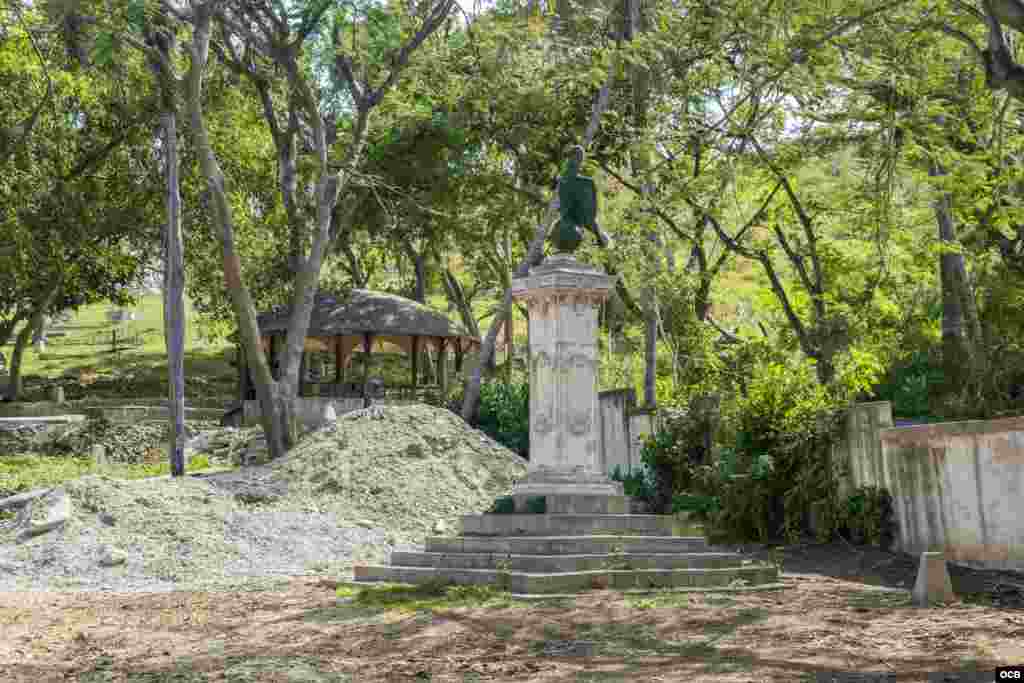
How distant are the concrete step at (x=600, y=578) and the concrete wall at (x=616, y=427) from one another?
8.77m

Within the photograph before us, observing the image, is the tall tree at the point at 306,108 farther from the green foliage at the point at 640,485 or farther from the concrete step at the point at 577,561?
the concrete step at the point at 577,561

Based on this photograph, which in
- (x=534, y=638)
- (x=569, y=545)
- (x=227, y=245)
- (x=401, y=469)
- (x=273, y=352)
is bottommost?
(x=534, y=638)

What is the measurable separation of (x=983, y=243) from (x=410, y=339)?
17.3 m

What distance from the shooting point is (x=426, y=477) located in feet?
64.2

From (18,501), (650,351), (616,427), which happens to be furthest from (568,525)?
(18,501)

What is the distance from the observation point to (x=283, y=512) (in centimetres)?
1734

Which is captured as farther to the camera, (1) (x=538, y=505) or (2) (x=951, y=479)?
(1) (x=538, y=505)

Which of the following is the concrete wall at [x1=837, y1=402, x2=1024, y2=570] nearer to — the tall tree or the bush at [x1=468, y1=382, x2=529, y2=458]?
the tall tree

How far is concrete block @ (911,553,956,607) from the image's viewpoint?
9.55 metres

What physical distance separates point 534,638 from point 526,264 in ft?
52.4

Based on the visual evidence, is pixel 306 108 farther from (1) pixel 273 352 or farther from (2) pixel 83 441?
(1) pixel 273 352

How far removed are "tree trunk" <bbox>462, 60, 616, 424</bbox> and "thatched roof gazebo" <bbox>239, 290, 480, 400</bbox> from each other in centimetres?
427

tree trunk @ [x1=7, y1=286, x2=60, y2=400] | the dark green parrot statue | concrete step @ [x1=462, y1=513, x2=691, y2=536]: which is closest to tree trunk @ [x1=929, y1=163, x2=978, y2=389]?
the dark green parrot statue

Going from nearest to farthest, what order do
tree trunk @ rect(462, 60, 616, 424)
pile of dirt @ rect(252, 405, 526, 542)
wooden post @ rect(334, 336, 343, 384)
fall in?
pile of dirt @ rect(252, 405, 526, 542), tree trunk @ rect(462, 60, 616, 424), wooden post @ rect(334, 336, 343, 384)
